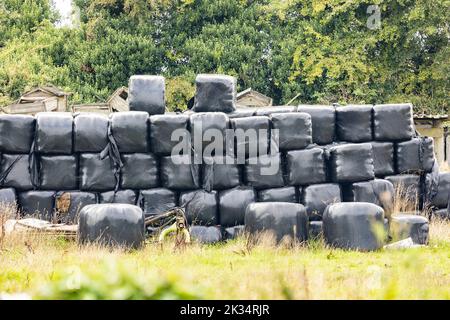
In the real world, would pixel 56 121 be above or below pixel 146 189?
above

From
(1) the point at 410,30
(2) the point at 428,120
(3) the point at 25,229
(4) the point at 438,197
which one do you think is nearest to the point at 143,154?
(3) the point at 25,229

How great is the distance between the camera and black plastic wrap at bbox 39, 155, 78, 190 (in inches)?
498

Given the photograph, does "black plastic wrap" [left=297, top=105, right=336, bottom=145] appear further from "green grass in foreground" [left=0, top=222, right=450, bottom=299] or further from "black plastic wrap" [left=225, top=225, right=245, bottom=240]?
"green grass in foreground" [left=0, top=222, right=450, bottom=299]

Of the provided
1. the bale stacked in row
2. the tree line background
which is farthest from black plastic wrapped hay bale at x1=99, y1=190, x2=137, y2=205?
the tree line background

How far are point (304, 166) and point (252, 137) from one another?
949 millimetres

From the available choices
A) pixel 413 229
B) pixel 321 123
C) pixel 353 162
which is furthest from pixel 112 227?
pixel 413 229

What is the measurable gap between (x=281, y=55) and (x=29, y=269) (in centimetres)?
2362

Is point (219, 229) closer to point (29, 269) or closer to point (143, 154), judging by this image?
point (143, 154)

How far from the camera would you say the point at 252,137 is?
41.8ft

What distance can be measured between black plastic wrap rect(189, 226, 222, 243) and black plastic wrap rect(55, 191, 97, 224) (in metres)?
1.67

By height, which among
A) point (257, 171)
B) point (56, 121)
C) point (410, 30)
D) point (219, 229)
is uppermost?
point (410, 30)

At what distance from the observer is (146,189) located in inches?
504
